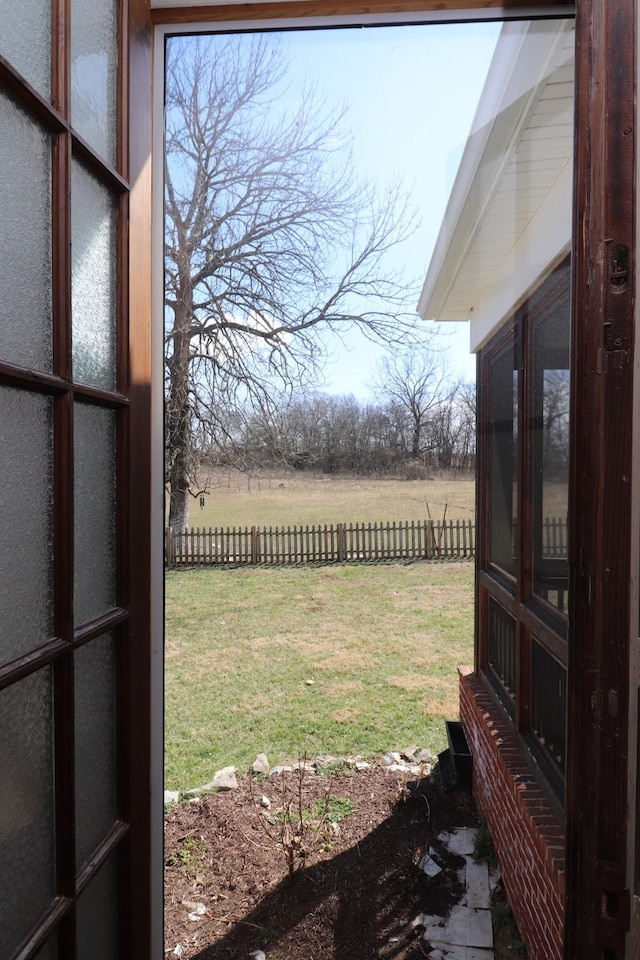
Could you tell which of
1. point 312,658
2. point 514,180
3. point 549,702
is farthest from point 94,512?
point 312,658

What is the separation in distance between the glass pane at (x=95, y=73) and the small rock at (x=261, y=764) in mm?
2906

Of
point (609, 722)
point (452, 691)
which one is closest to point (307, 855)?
point (452, 691)

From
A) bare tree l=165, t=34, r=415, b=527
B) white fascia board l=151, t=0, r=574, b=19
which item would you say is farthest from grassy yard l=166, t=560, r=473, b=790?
white fascia board l=151, t=0, r=574, b=19

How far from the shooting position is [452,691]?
341cm

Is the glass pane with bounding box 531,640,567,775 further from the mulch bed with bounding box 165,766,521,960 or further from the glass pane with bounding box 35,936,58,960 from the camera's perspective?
the glass pane with bounding box 35,936,58,960

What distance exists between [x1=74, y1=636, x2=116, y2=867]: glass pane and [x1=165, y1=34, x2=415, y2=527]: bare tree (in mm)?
1686

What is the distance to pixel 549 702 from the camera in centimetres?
162

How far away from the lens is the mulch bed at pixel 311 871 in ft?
6.14

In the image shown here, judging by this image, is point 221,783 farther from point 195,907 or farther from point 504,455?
point 504,455

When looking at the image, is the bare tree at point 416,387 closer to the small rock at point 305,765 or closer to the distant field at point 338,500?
the distant field at point 338,500

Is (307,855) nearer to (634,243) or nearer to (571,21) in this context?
(634,243)

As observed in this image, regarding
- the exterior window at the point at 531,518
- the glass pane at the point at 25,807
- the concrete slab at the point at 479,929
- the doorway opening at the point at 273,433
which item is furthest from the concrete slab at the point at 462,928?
the glass pane at the point at 25,807

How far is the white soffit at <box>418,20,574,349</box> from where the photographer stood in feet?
3.62

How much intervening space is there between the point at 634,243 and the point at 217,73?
208cm
